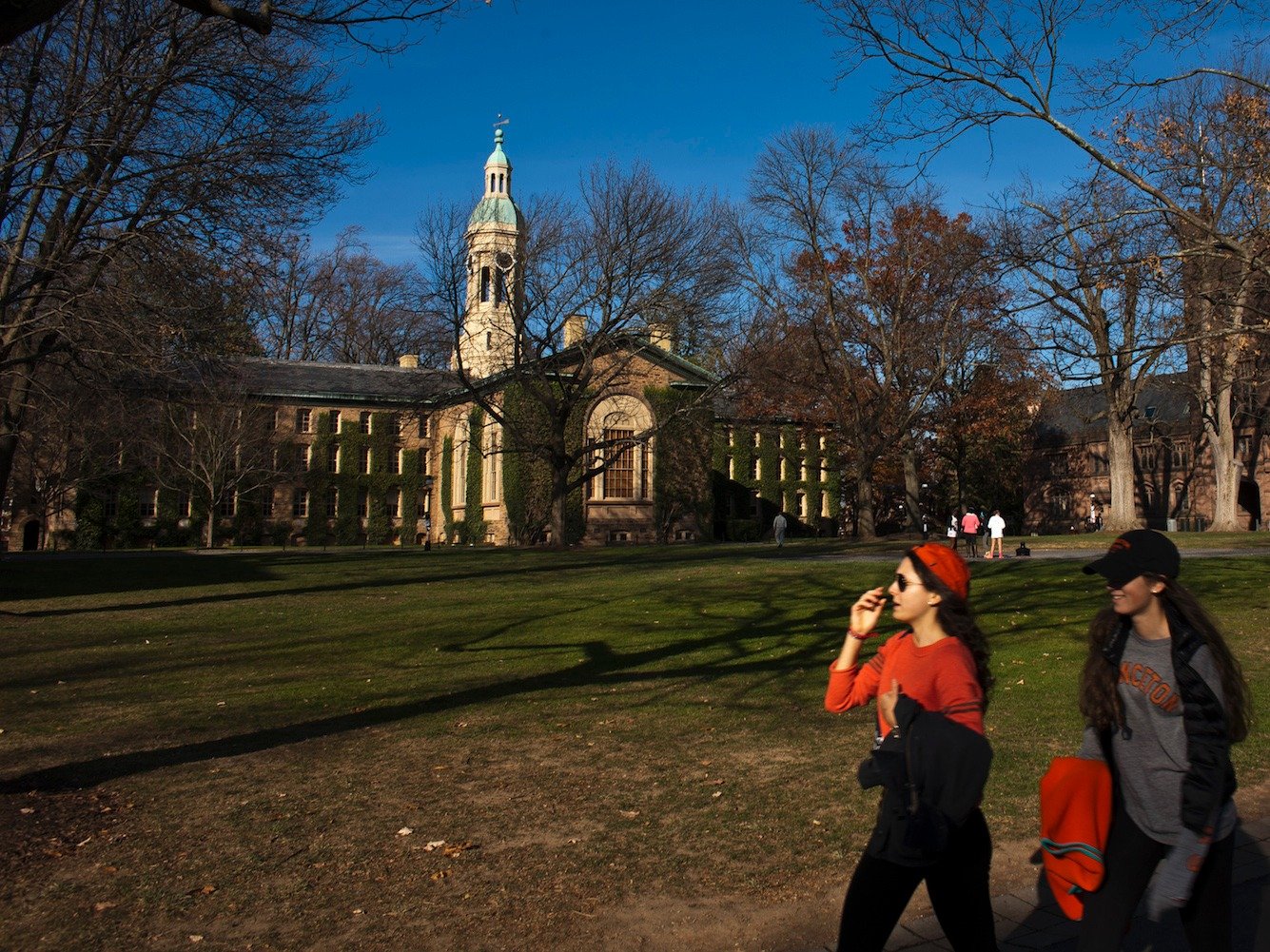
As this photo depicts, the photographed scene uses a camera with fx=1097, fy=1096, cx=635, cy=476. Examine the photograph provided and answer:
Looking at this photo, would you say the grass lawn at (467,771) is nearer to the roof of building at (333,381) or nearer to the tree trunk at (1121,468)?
the tree trunk at (1121,468)

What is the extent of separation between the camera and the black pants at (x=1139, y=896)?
3502mm

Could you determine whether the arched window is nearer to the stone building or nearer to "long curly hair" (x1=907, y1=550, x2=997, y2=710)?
the stone building

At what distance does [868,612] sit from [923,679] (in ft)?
1.06

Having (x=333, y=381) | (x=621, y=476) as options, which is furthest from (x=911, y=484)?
(x=333, y=381)

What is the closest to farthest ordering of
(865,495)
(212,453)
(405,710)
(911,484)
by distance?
(405,710) < (865,495) < (911,484) < (212,453)

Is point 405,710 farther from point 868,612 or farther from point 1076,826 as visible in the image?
point 1076,826

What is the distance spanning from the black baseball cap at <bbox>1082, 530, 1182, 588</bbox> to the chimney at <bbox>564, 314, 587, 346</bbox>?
1549 inches

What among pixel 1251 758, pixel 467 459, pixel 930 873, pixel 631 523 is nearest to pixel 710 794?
pixel 930 873

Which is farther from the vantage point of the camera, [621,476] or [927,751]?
[621,476]

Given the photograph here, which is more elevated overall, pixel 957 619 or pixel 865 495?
pixel 865 495

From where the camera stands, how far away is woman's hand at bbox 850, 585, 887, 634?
3.85 meters

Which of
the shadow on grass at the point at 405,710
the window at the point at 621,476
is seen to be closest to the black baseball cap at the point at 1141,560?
the shadow on grass at the point at 405,710

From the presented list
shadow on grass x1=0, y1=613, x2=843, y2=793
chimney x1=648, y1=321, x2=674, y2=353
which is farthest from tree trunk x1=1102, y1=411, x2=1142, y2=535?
shadow on grass x1=0, y1=613, x2=843, y2=793

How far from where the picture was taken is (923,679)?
3.67 meters
